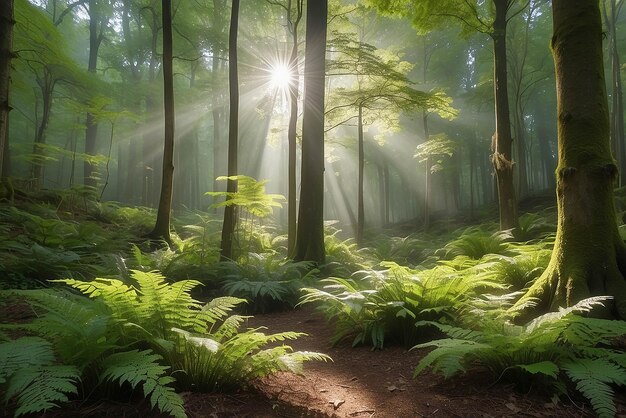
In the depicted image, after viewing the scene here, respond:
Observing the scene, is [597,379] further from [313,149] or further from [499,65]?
[499,65]

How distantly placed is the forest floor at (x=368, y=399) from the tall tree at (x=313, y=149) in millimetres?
4662

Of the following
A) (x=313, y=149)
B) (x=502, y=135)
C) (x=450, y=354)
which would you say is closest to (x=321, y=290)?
(x=450, y=354)

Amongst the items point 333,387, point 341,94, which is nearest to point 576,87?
point 333,387

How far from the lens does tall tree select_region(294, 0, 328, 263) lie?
811 centimetres

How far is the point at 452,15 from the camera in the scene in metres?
8.30

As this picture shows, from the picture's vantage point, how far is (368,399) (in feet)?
8.96

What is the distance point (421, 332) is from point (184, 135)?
28009 millimetres

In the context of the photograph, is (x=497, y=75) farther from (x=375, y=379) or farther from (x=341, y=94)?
(x=375, y=379)

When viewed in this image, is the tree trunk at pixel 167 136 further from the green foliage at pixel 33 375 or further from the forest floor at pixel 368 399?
the green foliage at pixel 33 375

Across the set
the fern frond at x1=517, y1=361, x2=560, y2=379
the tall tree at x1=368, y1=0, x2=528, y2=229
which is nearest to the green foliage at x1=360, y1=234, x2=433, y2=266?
the tall tree at x1=368, y1=0, x2=528, y2=229

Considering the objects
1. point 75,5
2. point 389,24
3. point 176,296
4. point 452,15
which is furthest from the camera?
point 75,5

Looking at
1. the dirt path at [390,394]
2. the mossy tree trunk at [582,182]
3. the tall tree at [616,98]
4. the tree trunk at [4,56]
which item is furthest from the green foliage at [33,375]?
the tall tree at [616,98]

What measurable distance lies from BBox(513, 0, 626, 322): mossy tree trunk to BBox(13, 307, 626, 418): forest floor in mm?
1317

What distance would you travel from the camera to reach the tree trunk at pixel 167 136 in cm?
902
